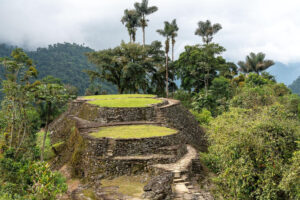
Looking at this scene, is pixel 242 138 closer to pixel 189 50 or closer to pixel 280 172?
pixel 280 172

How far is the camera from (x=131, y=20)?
113ft

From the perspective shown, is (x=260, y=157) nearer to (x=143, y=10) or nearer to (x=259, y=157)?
(x=259, y=157)

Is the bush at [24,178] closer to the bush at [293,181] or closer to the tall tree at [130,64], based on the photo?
the bush at [293,181]

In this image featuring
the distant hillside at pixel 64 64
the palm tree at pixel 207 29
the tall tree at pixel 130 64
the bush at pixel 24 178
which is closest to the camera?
the bush at pixel 24 178

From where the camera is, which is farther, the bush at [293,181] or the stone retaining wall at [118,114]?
the stone retaining wall at [118,114]

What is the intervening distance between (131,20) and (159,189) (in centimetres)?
2985

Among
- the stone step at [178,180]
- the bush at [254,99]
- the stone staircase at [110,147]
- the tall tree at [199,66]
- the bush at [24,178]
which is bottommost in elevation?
the stone step at [178,180]

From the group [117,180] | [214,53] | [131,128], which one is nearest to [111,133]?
[131,128]

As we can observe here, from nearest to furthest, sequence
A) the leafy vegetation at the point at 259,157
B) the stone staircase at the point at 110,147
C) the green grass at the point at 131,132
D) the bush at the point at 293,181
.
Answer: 1. the bush at the point at 293,181
2. the leafy vegetation at the point at 259,157
3. the stone staircase at the point at 110,147
4. the green grass at the point at 131,132

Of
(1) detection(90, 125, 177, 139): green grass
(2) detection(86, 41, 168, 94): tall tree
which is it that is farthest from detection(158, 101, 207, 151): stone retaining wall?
(2) detection(86, 41, 168, 94): tall tree

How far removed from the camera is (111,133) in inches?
498

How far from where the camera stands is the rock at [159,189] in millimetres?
8180

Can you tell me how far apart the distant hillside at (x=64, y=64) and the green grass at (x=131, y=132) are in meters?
41.4

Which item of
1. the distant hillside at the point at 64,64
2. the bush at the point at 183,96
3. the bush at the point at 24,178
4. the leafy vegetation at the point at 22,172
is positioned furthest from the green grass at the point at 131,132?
the distant hillside at the point at 64,64
